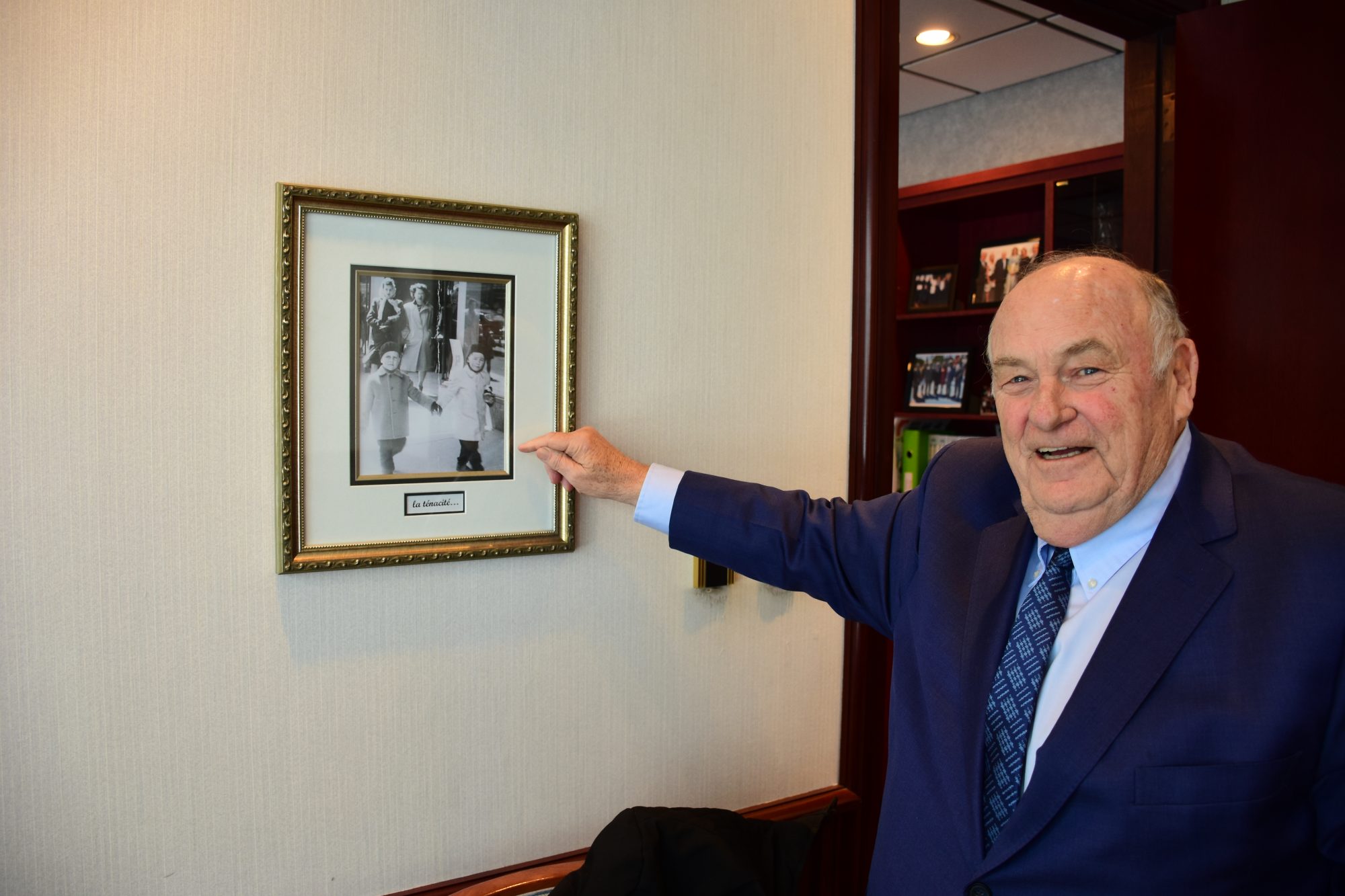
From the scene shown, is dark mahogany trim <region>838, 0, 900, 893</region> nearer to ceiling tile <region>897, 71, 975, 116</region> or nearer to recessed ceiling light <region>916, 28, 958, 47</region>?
recessed ceiling light <region>916, 28, 958, 47</region>

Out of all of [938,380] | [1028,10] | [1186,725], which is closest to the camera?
[1186,725]

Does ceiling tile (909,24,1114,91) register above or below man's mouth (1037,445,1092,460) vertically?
above

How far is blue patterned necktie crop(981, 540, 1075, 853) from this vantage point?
118cm

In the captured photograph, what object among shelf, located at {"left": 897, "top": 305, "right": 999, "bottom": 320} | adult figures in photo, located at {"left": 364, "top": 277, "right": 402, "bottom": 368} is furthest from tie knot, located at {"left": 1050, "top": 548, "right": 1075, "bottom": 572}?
shelf, located at {"left": 897, "top": 305, "right": 999, "bottom": 320}

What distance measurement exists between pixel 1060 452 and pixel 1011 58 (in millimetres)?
3904

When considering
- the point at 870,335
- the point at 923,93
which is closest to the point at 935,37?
the point at 923,93

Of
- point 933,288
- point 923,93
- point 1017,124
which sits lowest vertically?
point 933,288

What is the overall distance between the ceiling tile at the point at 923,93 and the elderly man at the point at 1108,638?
3913mm

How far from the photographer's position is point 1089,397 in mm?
1187

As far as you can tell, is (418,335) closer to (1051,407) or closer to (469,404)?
(469,404)

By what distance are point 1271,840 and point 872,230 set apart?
1181 millimetres

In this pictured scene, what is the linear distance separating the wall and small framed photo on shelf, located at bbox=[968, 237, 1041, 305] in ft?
2.00

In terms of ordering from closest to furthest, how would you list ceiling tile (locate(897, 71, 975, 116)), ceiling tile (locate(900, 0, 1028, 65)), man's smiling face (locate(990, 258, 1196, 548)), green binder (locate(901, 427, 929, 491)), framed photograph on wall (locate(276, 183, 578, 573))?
man's smiling face (locate(990, 258, 1196, 548)) < framed photograph on wall (locate(276, 183, 578, 573)) < ceiling tile (locate(900, 0, 1028, 65)) < green binder (locate(901, 427, 929, 491)) < ceiling tile (locate(897, 71, 975, 116))

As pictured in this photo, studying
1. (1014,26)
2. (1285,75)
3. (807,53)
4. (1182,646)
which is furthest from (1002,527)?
(1014,26)
